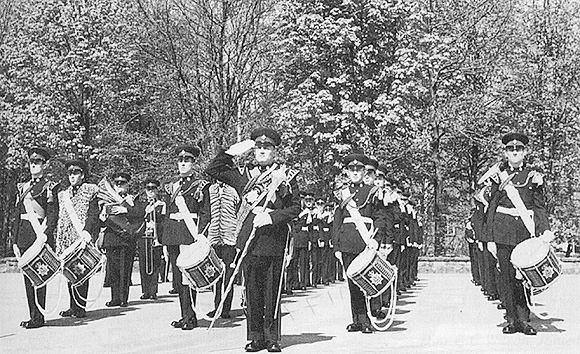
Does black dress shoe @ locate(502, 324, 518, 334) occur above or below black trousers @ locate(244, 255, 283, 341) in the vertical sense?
below

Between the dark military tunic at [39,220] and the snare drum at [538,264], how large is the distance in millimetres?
5598

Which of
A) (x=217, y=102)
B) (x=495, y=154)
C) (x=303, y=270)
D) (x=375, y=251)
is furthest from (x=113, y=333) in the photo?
(x=495, y=154)

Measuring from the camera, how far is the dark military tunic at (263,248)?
8586mm

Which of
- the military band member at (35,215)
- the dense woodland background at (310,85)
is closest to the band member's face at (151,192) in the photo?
the military band member at (35,215)

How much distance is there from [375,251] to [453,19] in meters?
25.5

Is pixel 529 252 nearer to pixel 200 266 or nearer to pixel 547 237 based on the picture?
pixel 547 237

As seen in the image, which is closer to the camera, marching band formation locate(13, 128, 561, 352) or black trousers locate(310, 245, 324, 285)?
marching band formation locate(13, 128, 561, 352)

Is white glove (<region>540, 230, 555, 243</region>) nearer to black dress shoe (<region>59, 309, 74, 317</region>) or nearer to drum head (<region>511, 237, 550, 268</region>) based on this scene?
drum head (<region>511, 237, 550, 268</region>)

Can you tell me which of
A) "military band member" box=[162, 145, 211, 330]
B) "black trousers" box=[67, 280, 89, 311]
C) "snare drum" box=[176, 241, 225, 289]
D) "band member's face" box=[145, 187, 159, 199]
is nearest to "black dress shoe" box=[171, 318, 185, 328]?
"military band member" box=[162, 145, 211, 330]

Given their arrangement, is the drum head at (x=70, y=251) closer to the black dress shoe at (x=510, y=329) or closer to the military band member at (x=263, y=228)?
the military band member at (x=263, y=228)

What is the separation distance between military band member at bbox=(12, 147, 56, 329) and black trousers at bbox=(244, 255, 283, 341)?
3.20 meters

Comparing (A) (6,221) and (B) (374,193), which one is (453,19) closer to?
(A) (6,221)

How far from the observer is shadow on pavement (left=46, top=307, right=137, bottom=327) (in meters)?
11.2

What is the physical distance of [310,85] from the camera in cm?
3244
